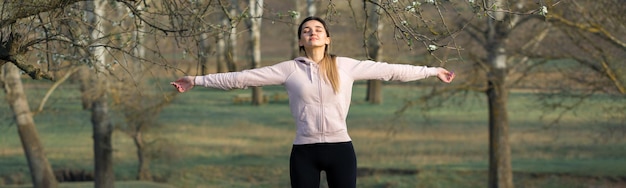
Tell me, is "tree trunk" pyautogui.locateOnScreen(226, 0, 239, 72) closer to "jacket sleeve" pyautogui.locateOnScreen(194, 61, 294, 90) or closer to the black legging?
"jacket sleeve" pyautogui.locateOnScreen(194, 61, 294, 90)

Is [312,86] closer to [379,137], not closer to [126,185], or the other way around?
[126,185]

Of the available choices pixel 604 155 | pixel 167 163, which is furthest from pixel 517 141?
pixel 167 163

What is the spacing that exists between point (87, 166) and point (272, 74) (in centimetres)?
2408

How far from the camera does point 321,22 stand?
6.55 meters

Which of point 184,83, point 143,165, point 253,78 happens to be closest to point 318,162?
point 253,78

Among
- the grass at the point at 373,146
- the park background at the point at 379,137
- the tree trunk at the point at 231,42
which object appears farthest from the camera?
the grass at the point at 373,146

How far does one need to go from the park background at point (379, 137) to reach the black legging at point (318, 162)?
13.8 meters

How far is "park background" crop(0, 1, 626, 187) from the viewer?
75.7 feet

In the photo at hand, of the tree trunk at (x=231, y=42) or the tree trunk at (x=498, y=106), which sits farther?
the tree trunk at (x=498, y=106)

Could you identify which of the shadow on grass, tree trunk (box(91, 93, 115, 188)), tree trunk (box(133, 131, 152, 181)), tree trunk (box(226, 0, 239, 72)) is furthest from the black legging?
tree trunk (box(133, 131, 152, 181))

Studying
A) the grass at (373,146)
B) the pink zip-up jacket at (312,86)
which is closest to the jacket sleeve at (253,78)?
the pink zip-up jacket at (312,86)

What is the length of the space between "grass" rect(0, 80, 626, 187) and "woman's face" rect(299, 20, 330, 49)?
15.8 meters

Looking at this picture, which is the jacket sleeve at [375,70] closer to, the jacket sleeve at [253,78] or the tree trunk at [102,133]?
the jacket sleeve at [253,78]

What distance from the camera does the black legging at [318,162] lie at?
6.46m
